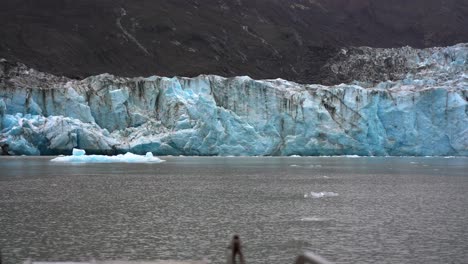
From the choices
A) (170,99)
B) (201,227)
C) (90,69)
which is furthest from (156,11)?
(201,227)

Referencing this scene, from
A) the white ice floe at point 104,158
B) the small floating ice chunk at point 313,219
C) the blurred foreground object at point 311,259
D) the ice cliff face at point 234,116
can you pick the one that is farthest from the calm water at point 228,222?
the ice cliff face at point 234,116

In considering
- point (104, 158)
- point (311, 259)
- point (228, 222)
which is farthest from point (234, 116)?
point (311, 259)

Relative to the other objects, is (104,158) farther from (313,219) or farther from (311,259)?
(311,259)

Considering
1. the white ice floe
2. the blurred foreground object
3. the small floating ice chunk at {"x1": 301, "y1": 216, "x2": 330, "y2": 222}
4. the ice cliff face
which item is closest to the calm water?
the small floating ice chunk at {"x1": 301, "y1": 216, "x2": 330, "y2": 222}

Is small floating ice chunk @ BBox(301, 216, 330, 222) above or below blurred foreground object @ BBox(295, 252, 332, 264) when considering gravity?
below

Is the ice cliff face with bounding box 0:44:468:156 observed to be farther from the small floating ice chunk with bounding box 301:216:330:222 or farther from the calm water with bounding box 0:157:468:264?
the small floating ice chunk with bounding box 301:216:330:222

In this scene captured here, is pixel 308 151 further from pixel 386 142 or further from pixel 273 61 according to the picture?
pixel 273 61
